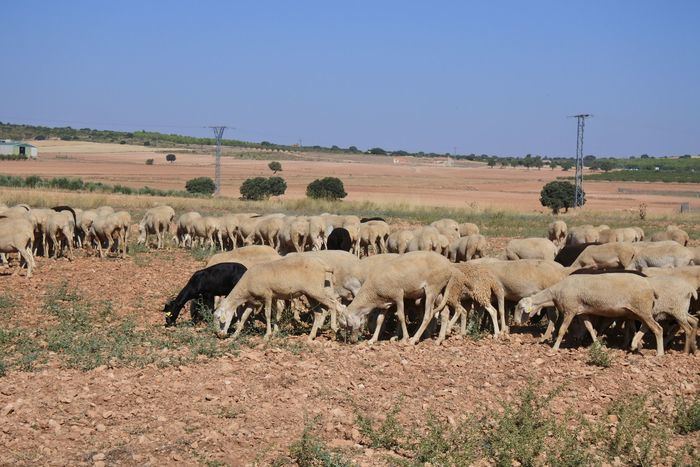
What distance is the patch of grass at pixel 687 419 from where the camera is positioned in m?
9.61

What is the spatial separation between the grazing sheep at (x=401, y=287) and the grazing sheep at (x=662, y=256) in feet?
18.8

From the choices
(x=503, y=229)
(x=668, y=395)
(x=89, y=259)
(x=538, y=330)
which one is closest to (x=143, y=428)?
(x=668, y=395)

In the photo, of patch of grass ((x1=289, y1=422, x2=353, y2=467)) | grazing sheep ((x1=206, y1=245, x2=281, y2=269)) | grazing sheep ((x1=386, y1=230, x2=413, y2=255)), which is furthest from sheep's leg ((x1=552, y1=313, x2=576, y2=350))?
grazing sheep ((x1=386, y1=230, x2=413, y2=255))

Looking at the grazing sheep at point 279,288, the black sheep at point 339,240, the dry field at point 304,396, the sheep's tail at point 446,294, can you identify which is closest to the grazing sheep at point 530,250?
the dry field at point 304,396

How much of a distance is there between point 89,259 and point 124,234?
1.32 m

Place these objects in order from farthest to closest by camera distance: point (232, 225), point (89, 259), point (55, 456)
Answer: point (232, 225), point (89, 259), point (55, 456)

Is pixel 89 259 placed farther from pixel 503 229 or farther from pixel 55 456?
pixel 503 229

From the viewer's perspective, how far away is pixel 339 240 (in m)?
22.1

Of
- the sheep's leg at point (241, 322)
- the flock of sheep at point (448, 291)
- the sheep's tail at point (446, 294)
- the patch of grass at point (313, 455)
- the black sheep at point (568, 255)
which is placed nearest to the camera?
the patch of grass at point (313, 455)

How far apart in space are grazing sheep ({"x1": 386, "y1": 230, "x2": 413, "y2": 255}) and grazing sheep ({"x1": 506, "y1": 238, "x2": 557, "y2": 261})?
11.6ft

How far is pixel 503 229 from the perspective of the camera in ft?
122

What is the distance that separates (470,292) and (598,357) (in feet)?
9.29

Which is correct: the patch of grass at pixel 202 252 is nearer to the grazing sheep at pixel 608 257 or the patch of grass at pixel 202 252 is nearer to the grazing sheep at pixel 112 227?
the grazing sheep at pixel 112 227

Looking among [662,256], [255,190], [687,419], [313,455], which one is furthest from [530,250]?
[255,190]
